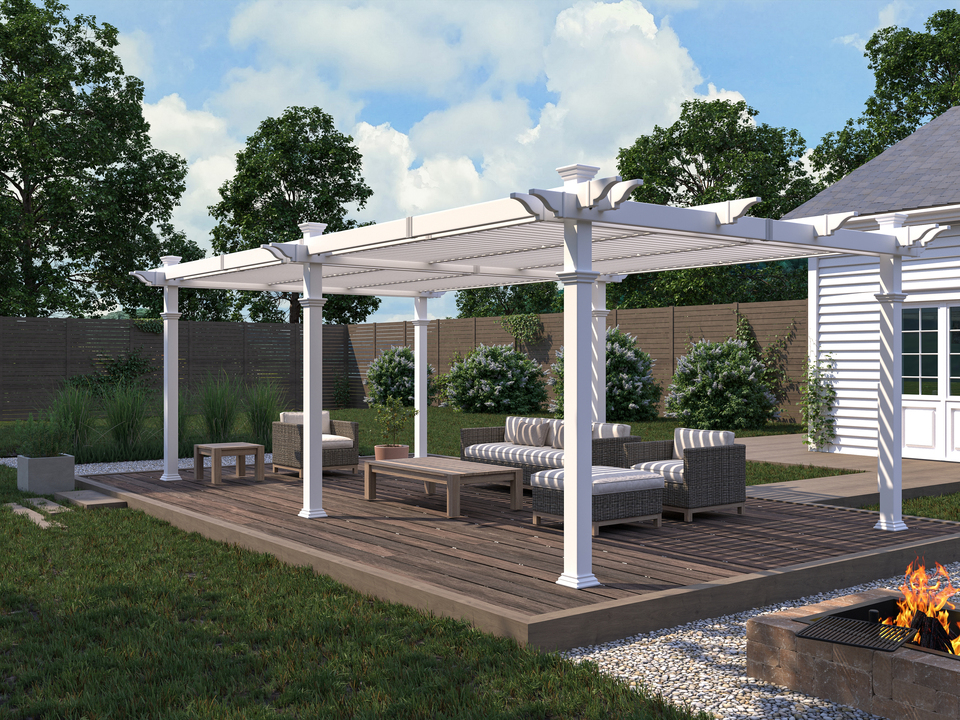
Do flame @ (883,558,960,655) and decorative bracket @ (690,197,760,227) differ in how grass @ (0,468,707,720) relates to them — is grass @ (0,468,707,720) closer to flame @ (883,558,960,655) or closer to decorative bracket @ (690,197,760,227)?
flame @ (883,558,960,655)

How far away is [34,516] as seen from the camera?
8.18 metres

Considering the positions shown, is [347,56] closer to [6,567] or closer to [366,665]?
[6,567]

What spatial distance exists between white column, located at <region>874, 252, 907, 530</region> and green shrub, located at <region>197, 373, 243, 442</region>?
862 centimetres

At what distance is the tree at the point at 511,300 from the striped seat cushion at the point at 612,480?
29.7 meters

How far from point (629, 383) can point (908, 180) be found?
6457 millimetres

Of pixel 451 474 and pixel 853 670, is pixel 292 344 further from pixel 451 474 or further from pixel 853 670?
pixel 853 670

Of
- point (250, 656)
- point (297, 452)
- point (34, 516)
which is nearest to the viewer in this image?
point (250, 656)

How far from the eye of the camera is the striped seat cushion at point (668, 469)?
7148mm

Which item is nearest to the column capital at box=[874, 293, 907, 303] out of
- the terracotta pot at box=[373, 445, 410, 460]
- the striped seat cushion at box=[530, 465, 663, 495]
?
the striped seat cushion at box=[530, 465, 663, 495]

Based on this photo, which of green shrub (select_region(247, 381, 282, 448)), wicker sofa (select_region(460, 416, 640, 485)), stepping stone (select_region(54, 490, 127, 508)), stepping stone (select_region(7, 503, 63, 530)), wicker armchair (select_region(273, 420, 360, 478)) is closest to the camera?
stepping stone (select_region(7, 503, 63, 530))

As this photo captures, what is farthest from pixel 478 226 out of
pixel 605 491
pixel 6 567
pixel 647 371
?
pixel 647 371

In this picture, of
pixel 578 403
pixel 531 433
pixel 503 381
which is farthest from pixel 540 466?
pixel 503 381

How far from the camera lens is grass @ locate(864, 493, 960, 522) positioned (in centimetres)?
801

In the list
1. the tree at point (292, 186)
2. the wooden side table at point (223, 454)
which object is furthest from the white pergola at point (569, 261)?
the tree at point (292, 186)
